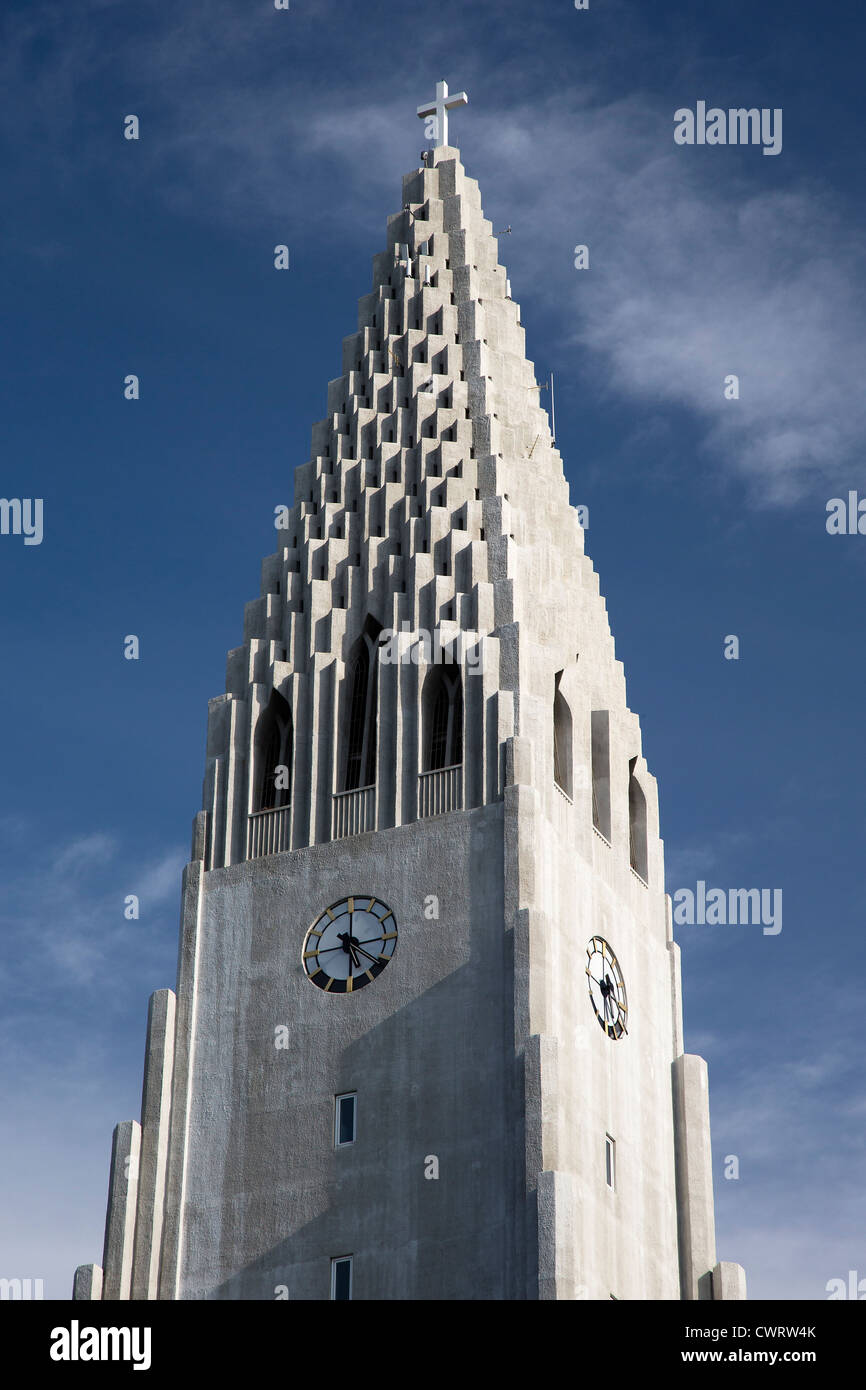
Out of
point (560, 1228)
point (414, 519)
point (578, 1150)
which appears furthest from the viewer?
point (414, 519)

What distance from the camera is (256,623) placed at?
7631 centimetres

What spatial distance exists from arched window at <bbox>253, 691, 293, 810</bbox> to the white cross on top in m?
23.5

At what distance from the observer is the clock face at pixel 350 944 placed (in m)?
67.6

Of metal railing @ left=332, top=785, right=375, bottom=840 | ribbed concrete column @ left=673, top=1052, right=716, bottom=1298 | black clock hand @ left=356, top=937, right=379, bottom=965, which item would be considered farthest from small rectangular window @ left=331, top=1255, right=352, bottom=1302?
metal railing @ left=332, top=785, right=375, bottom=840

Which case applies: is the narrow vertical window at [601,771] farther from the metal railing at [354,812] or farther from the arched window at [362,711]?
the metal railing at [354,812]

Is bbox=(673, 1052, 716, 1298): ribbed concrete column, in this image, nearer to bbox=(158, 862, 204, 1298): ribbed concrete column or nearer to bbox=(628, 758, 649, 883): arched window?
bbox=(628, 758, 649, 883): arched window

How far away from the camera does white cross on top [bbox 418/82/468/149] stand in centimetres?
8631

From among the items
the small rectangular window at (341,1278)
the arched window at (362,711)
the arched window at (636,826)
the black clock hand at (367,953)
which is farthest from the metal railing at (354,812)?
the small rectangular window at (341,1278)
